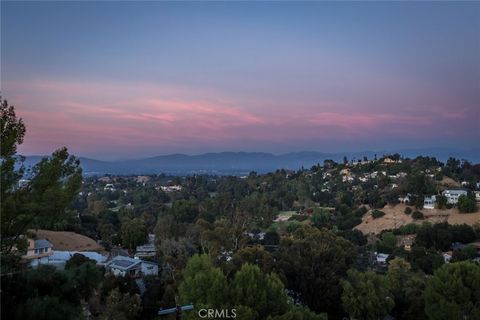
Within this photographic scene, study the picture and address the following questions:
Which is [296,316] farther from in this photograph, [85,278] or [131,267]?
[131,267]

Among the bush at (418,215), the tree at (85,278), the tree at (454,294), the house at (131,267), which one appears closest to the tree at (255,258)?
the tree at (454,294)

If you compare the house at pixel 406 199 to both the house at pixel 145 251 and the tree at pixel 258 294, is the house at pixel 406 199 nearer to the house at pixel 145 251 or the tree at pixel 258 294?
the house at pixel 145 251

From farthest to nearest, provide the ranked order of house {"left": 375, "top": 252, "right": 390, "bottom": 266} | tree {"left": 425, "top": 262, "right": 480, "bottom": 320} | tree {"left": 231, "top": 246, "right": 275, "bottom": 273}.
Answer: house {"left": 375, "top": 252, "right": 390, "bottom": 266}
tree {"left": 231, "top": 246, "right": 275, "bottom": 273}
tree {"left": 425, "top": 262, "right": 480, "bottom": 320}

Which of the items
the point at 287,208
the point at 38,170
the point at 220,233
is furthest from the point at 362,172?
the point at 38,170

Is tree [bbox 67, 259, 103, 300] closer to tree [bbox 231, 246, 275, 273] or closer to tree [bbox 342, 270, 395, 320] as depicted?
tree [bbox 231, 246, 275, 273]

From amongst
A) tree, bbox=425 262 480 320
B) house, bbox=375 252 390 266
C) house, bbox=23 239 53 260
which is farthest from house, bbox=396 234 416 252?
house, bbox=23 239 53 260

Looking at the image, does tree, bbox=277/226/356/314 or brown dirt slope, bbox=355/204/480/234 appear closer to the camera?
tree, bbox=277/226/356/314
